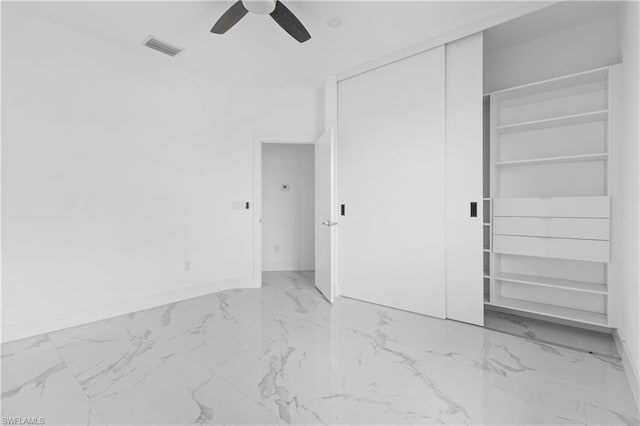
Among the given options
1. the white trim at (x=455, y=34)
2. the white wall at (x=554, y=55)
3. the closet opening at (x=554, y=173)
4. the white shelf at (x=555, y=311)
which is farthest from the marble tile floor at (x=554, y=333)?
the white trim at (x=455, y=34)

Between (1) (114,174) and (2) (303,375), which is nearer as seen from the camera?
(2) (303,375)

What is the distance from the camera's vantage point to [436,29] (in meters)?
2.63

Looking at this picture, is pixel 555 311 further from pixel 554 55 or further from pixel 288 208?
pixel 288 208

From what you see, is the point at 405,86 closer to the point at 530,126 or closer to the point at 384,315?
the point at 530,126

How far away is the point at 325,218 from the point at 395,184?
88 centimetres

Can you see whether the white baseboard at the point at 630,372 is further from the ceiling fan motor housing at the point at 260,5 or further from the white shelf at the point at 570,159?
the ceiling fan motor housing at the point at 260,5

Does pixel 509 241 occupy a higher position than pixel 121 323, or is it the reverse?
pixel 509 241

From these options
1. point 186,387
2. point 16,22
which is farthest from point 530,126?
point 16,22

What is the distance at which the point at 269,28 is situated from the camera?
2.63 metres

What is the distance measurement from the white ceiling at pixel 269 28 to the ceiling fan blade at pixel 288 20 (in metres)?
0.22

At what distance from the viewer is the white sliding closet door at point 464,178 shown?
2627 millimetres

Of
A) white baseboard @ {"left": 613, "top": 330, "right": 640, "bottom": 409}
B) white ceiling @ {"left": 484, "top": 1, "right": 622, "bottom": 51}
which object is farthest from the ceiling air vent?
white baseboard @ {"left": 613, "top": 330, "right": 640, "bottom": 409}

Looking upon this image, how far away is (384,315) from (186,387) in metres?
1.82

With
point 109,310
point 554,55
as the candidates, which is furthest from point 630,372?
point 109,310
